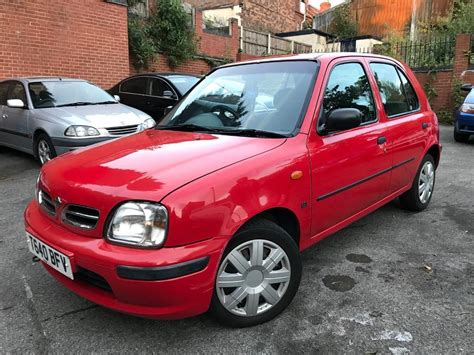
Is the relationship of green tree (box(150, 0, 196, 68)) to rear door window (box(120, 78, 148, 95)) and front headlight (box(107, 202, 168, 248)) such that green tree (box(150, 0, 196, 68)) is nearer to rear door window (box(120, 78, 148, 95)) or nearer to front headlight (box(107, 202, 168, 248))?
rear door window (box(120, 78, 148, 95))

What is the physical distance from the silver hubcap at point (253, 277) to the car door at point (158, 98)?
6167 mm

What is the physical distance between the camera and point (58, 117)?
244 inches

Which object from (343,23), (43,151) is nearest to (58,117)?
(43,151)

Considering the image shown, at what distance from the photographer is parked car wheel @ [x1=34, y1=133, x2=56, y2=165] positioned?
618 centimetres

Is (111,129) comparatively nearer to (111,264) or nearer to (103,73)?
(111,264)

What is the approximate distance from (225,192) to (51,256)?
1.06m

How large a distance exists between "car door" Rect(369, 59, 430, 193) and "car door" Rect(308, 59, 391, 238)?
0.16m

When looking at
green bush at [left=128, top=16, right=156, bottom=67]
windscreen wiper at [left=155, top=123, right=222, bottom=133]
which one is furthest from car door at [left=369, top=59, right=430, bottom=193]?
green bush at [left=128, top=16, right=156, bottom=67]

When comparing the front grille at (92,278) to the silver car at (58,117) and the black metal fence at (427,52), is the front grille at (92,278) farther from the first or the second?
the black metal fence at (427,52)

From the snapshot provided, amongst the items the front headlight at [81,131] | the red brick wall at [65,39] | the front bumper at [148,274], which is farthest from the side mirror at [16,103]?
the front bumper at [148,274]

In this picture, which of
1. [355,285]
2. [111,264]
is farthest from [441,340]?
[111,264]

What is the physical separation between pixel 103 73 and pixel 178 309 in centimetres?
979

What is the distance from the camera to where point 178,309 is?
2.13 m

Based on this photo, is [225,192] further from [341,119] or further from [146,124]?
[146,124]
